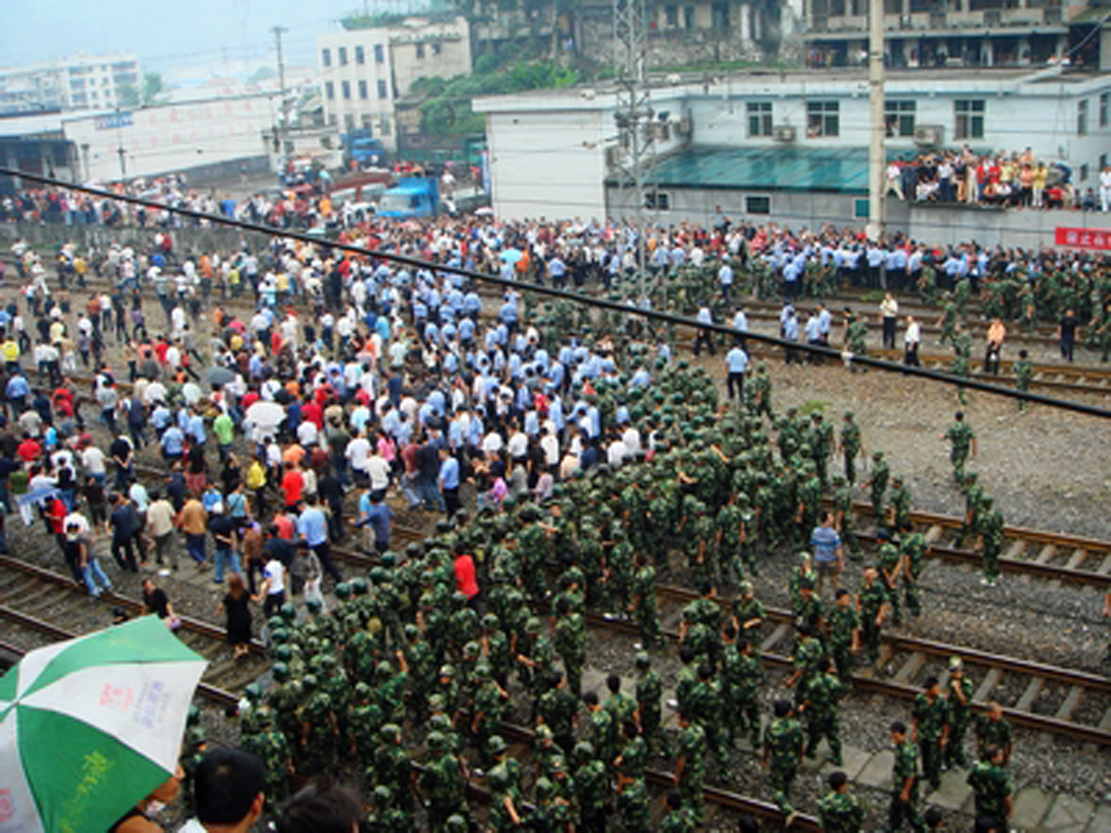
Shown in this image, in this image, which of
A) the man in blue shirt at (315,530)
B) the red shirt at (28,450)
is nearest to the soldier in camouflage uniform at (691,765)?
the man in blue shirt at (315,530)

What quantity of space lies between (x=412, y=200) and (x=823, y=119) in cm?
1475

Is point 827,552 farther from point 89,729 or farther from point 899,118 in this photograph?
point 899,118

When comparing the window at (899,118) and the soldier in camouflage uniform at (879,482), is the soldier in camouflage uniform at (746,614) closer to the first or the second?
the soldier in camouflage uniform at (879,482)

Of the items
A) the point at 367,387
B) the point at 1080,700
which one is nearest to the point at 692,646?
the point at 1080,700

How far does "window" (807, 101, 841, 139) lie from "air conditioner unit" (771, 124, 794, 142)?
1.86 feet

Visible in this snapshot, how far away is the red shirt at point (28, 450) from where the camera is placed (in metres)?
18.7

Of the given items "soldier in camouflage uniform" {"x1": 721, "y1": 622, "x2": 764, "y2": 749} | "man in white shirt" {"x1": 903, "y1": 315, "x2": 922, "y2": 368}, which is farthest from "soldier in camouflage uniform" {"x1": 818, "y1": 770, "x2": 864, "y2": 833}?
"man in white shirt" {"x1": 903, "y1": 315, "x2": 922, "y2": 368}

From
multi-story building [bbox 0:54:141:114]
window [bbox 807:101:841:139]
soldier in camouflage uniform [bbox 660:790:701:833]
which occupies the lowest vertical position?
soldier in camouflage uniform [bbox 660:790:701:833]

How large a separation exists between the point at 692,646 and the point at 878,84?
736 inches

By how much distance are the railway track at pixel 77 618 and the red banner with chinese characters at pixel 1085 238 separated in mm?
20006

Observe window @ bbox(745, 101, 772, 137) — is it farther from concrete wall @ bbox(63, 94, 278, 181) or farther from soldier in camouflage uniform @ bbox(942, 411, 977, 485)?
concrete wall @ bbox(63, 94, 278, 181)

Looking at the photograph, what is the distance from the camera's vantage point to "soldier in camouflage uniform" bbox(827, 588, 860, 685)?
12.0m

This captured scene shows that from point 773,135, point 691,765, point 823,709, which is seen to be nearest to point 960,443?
point 823,709

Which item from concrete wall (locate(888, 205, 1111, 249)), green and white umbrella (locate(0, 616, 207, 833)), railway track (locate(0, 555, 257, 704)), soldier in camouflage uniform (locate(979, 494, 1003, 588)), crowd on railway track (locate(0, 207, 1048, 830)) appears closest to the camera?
green and white umbrella (locate(0, 616, 207, 833))
